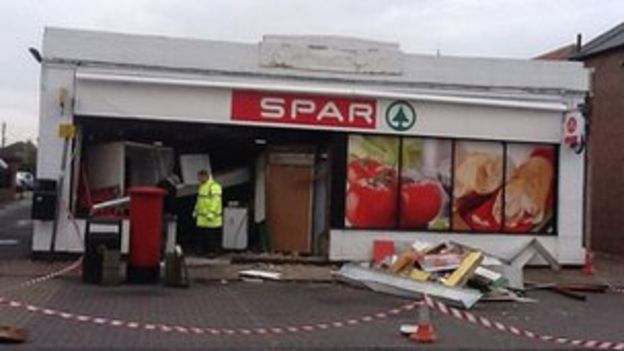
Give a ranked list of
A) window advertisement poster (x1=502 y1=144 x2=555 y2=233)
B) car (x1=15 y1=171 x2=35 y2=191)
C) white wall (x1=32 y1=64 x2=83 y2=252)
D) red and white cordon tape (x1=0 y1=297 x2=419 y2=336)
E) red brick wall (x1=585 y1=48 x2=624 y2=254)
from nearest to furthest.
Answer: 1. red and white cordon tape (x1=0 y1=297 x2=419 y2=336)
2. white wall (x1=32 y1=64 x2=83 y2=252)
3. window advertisement poster (x1=502 y1=144 x2=555 y2=233)
4. red brick wall (x1=585 y1=48 x2=624 y2=254)
5. car (x1=15 y1=171 x2=35 y2=191)

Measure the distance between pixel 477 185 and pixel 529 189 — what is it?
1.21 m

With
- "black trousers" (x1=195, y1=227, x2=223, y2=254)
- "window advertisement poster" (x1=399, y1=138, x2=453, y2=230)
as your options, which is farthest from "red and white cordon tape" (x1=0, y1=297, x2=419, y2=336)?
"window advertisement poster" (x1=399, y1=138, x2=453, y2=230)

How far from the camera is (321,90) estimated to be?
21.0 m

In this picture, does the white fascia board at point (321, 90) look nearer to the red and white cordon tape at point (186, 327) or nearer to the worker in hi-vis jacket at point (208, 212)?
the worker in hi-vis jacket at point (208, 212)

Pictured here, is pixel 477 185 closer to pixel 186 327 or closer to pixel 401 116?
pixel 401 116

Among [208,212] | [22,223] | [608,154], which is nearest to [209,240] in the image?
[208,212]

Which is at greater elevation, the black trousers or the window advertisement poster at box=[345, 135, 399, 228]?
the window advertisement poster at box=[345, 135, 399, 228]

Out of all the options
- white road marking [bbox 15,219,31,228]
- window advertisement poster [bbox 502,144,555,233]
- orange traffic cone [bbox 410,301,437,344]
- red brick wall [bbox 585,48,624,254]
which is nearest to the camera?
orange traffic cone [bbox 410,301,437,344]

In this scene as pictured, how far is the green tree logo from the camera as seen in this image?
846 inches

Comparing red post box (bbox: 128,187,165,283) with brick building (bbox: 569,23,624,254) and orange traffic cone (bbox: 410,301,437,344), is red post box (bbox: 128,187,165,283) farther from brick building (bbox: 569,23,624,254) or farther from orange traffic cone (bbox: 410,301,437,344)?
brick building (bbox: 569,23,624,254)

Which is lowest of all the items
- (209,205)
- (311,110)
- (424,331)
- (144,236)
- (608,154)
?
(424,331)

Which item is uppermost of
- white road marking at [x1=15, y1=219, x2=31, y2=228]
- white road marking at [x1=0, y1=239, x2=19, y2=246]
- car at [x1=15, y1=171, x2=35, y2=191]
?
car at [x1=15, y1=171, x2=35, y2=191]

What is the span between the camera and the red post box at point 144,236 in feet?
56.6

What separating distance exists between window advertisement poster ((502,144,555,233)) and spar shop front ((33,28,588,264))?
0.03 m
